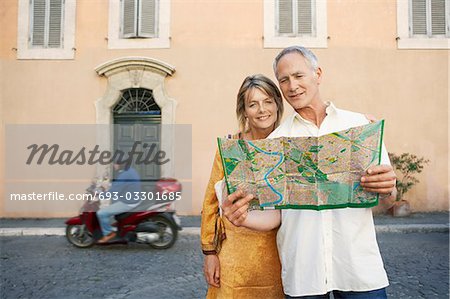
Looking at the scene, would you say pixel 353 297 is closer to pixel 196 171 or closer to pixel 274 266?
pixel 274 266

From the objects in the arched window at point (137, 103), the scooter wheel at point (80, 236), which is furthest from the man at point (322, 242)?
the arched window at point (137, 103)

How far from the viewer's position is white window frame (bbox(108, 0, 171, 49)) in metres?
10.0

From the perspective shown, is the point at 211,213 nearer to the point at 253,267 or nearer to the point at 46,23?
the point at 253,267

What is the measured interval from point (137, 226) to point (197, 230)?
1.89 m

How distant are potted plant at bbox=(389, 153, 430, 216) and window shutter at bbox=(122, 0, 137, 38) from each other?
24.3 ft

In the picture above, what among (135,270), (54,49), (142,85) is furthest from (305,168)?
(54,49)

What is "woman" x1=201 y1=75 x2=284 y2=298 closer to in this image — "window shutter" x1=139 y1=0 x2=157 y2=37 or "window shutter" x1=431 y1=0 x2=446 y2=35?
"window shutter" x1=139 y1=0 x2=157 y2=37

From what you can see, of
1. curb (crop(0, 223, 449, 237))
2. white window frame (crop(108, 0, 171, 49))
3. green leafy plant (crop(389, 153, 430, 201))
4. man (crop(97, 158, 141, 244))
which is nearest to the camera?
man (crop(97, 158, 141, 244))

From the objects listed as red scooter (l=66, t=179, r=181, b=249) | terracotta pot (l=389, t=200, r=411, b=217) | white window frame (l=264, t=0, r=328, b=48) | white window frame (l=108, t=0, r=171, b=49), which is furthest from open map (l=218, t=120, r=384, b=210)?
white window frame (l=108, t=0, r=171, b=49)

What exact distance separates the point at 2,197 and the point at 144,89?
468 centimetres

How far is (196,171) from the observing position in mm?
9906

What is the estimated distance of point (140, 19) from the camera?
32.9ft

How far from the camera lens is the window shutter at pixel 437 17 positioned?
10.1 metres

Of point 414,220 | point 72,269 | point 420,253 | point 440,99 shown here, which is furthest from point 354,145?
point 440,99
